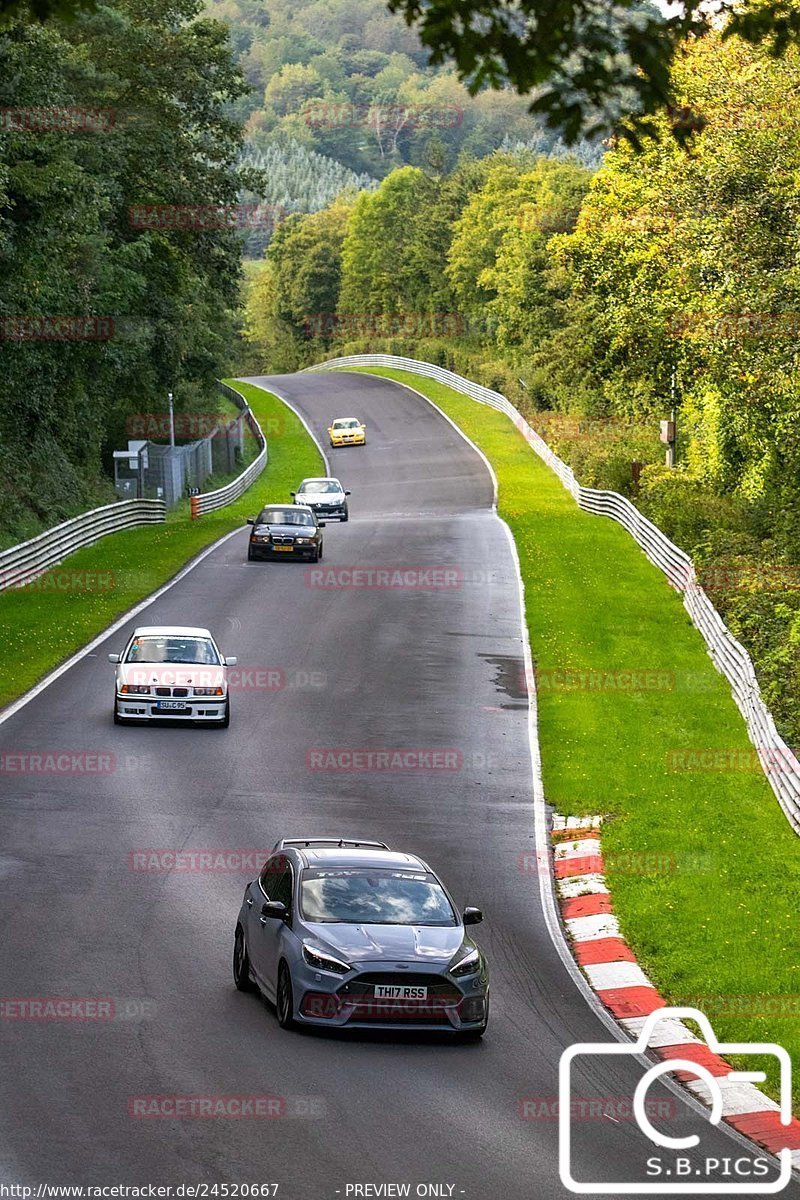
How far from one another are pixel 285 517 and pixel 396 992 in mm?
34336

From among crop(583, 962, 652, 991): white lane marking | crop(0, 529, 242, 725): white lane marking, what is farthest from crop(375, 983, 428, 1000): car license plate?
crop(0, 529, 242, 725): white lane marking

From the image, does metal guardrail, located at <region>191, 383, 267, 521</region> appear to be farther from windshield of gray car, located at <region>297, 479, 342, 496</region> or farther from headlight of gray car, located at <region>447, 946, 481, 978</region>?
headlight of gray car, located at <region>447, 946, 481, 978</region>

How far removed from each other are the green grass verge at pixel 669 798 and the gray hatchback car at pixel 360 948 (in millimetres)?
2790

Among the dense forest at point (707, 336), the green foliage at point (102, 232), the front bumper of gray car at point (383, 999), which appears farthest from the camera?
the green foliage at point (102, 232)

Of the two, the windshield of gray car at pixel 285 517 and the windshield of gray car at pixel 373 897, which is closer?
the windshield of gray car at pixel 373 897

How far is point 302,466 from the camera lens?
8025 cm

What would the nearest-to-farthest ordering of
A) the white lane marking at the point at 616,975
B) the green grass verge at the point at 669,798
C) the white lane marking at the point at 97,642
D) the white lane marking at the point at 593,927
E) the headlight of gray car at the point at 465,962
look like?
the headlight of gray car at the point at 465,962 < the white lane marking at the point at 616,975 < the green grass verge at the point at 669,798 < the white lane marking at the point at 593,927 < the white lane marking at the point at 97,642

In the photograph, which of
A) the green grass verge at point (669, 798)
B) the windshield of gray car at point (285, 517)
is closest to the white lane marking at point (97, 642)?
the windshield of gray car at point (285, 517)

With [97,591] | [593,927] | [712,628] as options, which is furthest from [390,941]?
[97,591]

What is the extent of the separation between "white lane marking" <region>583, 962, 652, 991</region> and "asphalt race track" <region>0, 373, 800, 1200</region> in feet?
1.39

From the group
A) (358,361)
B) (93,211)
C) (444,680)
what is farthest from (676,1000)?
(358,361)

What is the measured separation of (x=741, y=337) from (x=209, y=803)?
23.3 meters

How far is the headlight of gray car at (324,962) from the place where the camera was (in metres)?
13.8

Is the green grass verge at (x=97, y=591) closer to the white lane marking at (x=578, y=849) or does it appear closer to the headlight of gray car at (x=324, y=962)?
the white lane marking at (x=578, y=849)
